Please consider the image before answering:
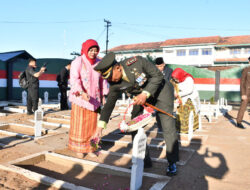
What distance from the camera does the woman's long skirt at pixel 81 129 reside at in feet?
13.8

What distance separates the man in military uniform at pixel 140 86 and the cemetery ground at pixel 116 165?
1.31ft

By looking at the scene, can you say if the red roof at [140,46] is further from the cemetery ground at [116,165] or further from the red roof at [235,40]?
the cemetery ground at [116,165]

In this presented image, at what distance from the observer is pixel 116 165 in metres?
3.83

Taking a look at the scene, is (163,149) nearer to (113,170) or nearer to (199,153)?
(199,153)

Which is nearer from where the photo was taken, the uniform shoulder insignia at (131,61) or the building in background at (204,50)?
the uniform shoulder insignia at (131,61)

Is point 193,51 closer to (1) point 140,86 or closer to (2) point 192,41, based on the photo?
(2) point 192,41

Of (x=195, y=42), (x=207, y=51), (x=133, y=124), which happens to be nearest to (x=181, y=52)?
(x=195, y=42)

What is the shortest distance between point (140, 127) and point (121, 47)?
141 feet

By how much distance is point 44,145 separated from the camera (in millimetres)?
4676

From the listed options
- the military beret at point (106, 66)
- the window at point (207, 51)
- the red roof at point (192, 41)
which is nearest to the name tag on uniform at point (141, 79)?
the military beret at point (106, 66)

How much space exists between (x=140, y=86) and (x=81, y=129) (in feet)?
5.64

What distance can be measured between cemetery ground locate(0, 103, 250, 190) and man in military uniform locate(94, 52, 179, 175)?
15.7 inches

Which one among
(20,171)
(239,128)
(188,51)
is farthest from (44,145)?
(188,51)

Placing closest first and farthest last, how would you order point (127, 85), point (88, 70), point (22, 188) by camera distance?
point (22, 188) < point (127, 85) < point (88, 70)
